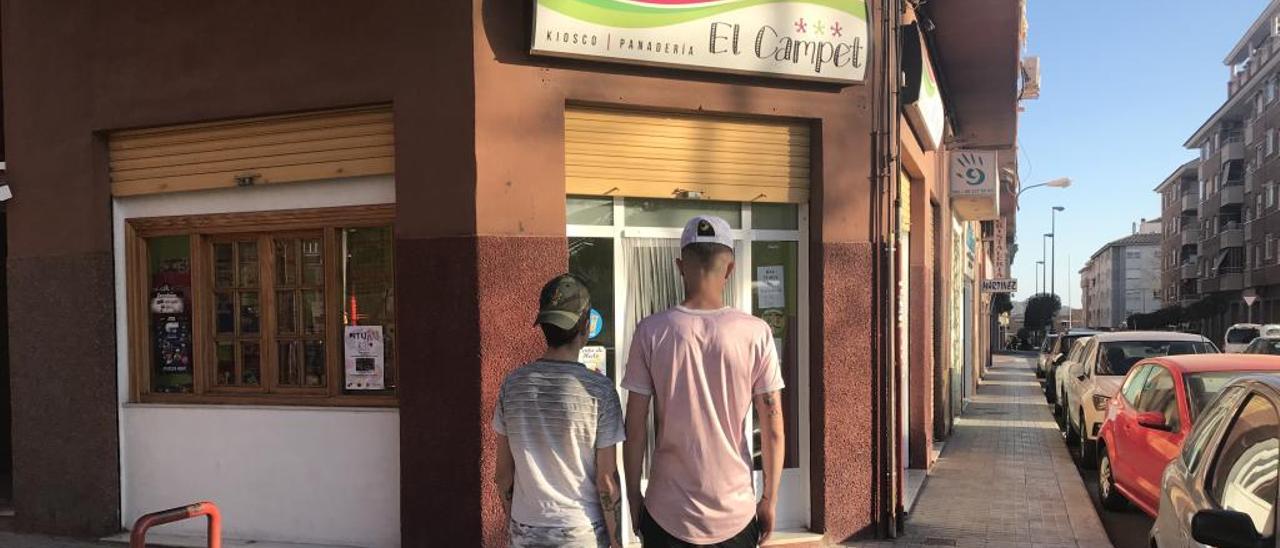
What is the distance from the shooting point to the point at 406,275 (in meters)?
6.05

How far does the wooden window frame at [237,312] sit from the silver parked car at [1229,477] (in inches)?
173

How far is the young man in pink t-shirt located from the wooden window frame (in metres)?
3.24

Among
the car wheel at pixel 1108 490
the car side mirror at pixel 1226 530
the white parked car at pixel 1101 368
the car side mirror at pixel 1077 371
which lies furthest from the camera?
the car side mirror at pixel 1077 371

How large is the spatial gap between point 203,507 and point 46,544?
3.85 metres

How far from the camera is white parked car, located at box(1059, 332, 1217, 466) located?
1095 centimetres

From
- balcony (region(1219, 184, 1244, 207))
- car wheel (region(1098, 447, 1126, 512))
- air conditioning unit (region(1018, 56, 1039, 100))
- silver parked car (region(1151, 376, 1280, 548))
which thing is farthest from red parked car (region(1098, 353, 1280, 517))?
balcony (region(1219, 184, 1244, 207))

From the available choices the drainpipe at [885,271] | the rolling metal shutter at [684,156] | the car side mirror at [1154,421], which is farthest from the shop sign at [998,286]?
the rolling metal shutter at [684,156]

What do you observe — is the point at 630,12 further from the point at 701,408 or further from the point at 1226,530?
the point at 1226,530

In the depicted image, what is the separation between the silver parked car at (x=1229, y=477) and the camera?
2.91m

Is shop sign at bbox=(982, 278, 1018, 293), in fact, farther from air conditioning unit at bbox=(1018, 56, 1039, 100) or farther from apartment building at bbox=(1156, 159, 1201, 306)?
apartment building at bbox=(1156, 159, 1201, 306)

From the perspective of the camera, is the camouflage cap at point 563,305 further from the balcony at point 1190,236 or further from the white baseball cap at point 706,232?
the balcony at point 1190,236

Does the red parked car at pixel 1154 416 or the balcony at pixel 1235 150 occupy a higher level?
the balcony at pixel 1235 150

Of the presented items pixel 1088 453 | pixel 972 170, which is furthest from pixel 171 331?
pixel 972 170

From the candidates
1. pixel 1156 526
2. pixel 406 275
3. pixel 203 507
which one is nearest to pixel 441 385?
pixel 406 275
